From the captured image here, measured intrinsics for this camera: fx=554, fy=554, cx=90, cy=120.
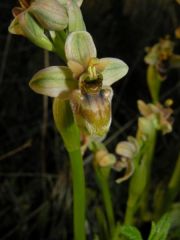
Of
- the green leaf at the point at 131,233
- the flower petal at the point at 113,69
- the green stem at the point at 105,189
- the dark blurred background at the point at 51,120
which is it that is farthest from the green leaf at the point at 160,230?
the dark blurred background at the point at 51,120

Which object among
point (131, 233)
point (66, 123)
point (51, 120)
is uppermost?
point (66, 123)

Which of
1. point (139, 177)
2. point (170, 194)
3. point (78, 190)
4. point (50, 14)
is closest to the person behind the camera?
point (50, 14)

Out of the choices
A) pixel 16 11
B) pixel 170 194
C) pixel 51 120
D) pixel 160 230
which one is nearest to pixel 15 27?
pixel 16 11

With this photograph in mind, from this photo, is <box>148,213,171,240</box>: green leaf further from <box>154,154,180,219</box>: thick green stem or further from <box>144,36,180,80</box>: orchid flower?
<box>144,36,180,80</box>: orchid flower

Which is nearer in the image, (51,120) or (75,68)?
(75,68)

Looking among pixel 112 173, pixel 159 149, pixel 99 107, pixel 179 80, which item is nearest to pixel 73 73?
pixel 99 107

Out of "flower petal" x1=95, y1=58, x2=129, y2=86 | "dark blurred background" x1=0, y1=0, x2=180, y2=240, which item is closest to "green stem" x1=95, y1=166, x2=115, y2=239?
"dark blurred background" x1=0, y1=0, x2=180, y2=240

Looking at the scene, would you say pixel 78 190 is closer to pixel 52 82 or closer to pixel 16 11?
pixel 52 82

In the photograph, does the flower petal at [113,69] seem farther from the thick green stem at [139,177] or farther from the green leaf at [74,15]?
the thick green stem at [139,177]
